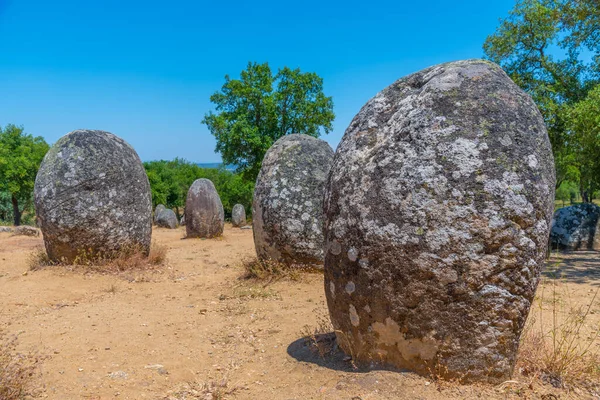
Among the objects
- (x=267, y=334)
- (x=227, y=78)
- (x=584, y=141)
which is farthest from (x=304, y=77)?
(x=267, y=334)

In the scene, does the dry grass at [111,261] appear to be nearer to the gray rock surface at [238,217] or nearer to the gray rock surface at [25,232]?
the gray rock surface at [25,232]

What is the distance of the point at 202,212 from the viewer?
47.9 feet

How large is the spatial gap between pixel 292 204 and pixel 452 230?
15.1ft

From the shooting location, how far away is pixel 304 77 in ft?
76.3

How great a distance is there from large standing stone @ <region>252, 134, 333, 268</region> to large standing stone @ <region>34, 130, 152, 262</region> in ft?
8.24

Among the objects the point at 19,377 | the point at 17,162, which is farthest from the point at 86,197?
the point at 17,162

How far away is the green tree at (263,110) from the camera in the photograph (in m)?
22.5

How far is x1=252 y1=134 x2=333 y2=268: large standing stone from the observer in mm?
7160

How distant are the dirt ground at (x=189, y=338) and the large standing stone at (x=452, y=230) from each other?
0.29 metres

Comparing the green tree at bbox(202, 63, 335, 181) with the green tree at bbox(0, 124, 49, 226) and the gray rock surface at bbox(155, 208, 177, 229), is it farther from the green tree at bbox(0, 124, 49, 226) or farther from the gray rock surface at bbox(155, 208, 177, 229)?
the green tree at bbox(0, 124, 49, 226)

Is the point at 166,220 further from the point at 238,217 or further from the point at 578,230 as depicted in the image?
the point at 578,230

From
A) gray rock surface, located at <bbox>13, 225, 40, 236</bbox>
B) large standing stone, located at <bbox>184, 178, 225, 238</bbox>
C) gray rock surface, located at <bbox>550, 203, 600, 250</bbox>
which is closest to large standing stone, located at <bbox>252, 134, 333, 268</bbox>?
large standing stone, located at <bbox>184, 178, 225, 238</bbox>

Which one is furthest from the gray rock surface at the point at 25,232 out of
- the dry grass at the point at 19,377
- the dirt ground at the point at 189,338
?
the dry grass at the point at 19,377

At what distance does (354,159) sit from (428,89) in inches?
29.3
